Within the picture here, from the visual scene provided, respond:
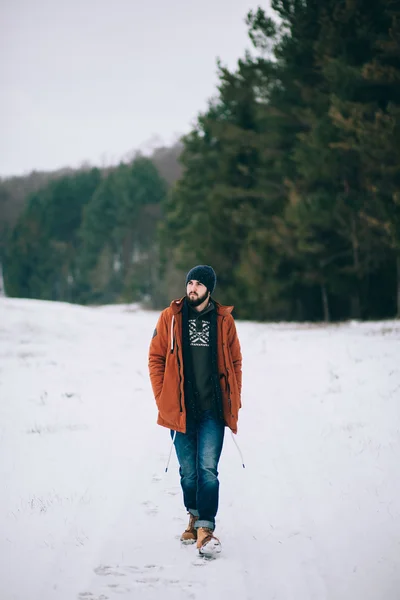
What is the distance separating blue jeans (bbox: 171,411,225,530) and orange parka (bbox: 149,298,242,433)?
157 millimetres

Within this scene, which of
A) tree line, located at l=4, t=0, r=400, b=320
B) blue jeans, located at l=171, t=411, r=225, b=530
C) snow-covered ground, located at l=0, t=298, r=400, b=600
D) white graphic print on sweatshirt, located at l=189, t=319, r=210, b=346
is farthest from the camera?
tree line, located at l=4, t=0, r=400, b=320

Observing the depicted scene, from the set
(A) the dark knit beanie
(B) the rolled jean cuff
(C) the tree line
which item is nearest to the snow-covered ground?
(B) the rolled jean cuff

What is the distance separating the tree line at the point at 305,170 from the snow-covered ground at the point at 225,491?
28.8 feet

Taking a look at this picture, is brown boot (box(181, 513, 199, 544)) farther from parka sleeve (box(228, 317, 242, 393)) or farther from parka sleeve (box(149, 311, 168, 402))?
parka sleeve (box(228, 317, 242, 393))

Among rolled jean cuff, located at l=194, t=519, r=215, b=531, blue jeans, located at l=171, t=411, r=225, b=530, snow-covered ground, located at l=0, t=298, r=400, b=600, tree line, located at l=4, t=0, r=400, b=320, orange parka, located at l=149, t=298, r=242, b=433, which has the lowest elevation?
snow-covered ground, located at l=0, t=298, r=400, b=600

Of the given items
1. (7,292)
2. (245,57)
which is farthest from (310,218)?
(7,292)

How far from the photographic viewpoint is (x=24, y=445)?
699cm

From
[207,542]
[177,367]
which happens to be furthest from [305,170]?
[207,542]

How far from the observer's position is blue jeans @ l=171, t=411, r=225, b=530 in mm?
4102

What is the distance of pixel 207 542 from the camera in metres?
3.97

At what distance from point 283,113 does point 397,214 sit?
9.26 metres

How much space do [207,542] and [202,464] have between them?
0.57 m

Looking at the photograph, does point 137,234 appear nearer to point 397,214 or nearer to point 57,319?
point 57,319

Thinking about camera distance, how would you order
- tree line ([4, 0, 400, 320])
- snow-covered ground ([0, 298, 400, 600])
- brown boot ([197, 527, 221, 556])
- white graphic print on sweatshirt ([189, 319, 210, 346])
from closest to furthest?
snow-covered ground ([0, 298, 400, 600]) → brown boot ([197, 527, 221, 556]) → white graphic print on sweatshirt ([189, 319, 210, 346]) → tree line ([4, 0, 400, 320])
